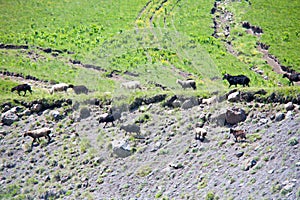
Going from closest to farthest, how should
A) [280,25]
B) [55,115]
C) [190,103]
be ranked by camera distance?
[190,103] → [55,115] → [280,25]

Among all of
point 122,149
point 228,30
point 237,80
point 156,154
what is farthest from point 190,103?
point 228,30

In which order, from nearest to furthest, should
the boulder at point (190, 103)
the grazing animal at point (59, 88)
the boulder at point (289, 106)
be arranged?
the boulder at point (289, 106), the boulder at point (190, 103), the grazing animal at point (59, 88)

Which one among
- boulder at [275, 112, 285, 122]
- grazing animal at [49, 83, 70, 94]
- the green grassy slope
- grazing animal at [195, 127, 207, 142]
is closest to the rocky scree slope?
boulder at [275, 112, 285, 122]

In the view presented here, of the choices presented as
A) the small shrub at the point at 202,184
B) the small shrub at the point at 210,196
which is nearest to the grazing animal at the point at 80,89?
the small shrub at the point at 202,184

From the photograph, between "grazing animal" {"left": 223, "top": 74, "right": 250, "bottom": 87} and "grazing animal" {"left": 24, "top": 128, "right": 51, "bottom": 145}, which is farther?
"grazing animal" {"left": 223, "top": 74, "right": 250, "bottom": 87}

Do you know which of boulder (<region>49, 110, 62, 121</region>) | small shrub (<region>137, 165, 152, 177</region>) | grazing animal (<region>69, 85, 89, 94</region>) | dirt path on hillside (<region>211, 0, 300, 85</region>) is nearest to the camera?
small shrub (<region>137, 165, 152, 177</region>)

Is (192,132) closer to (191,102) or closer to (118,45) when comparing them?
(191,102)

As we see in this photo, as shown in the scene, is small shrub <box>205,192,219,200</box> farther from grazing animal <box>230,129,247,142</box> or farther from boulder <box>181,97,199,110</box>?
boulder <box>181,97,199,110</box>

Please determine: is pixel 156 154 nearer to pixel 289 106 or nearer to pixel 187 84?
pixel 289 106

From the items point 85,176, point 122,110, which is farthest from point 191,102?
point 85,176

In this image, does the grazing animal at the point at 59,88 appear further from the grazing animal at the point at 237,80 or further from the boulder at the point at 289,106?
the boulder at the point at 289,106
